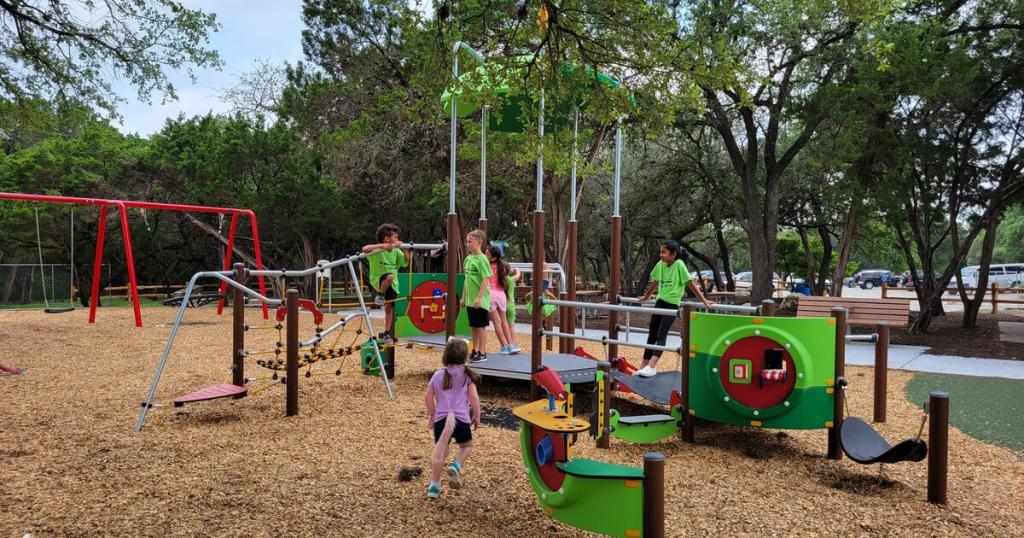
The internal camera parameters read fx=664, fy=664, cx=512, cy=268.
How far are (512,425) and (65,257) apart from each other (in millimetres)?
27615

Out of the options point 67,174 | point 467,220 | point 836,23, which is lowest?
point 467,220

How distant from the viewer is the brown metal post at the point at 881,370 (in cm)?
555

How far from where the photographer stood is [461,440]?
3.90 metres

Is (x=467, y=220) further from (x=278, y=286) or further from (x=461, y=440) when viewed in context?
(x=461, y=440)

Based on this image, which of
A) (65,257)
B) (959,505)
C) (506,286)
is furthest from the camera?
(65,257)

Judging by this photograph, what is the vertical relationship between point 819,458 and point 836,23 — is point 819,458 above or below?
below

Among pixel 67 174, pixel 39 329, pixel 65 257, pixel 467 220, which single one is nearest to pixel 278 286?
pixel 467 220

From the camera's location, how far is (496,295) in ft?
24.3

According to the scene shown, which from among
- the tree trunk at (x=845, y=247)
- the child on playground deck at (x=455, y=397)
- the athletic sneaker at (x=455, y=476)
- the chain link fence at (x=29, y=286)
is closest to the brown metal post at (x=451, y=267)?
the child on playground deck at (x=455, y=397)

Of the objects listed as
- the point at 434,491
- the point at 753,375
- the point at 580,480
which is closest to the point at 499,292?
the point at 753,375

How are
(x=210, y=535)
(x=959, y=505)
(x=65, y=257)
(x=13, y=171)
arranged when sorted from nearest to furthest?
1. (x=210, y=535)
2. (x=959, y=505)
3. (x=13, y=171)
4. (x=65, y=257)

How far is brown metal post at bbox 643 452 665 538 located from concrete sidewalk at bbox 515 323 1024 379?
24.4 ft

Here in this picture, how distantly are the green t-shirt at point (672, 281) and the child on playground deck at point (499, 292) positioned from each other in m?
1.69

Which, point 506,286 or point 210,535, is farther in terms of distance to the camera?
point 506,286
